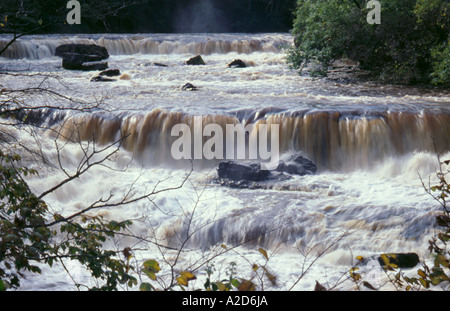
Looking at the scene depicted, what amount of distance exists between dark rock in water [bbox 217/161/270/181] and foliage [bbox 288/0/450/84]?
710cm

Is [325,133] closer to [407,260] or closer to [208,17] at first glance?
[407,260]

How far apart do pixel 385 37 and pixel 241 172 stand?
9.08 m

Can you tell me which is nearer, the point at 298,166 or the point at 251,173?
the point at 251,173

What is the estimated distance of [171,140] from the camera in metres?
10.8

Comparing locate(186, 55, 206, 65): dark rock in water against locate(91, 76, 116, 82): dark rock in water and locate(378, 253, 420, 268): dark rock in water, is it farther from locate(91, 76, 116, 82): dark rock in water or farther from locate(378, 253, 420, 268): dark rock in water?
locate(378, 253, 420, 268): dark rock in water

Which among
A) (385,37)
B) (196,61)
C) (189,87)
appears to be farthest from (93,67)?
(385,37)

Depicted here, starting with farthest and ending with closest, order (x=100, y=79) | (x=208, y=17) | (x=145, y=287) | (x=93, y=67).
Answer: (x=208, y=17) → (x=93, y=67) → (x=100, y=79) → (x=145, y=287)

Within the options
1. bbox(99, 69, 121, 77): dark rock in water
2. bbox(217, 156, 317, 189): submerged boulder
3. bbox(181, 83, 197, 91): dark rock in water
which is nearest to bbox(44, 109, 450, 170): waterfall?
bbox(217, 156, 317, 189): submerged boulder

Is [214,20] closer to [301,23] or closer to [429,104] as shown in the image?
[301,23]

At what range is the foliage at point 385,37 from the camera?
48.1 feet

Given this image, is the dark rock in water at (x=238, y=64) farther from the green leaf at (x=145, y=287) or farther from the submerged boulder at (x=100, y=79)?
the green leaf at (x=145, y=287)

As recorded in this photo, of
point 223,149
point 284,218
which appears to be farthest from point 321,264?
point 223,149

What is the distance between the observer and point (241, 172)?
350 inches

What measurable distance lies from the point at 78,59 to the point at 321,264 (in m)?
15.4
